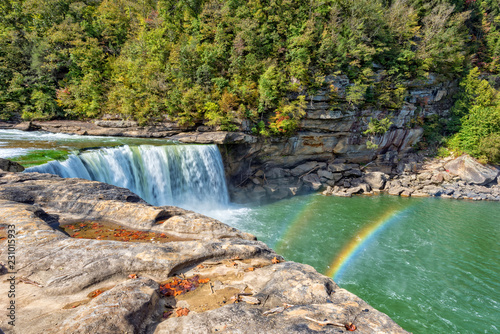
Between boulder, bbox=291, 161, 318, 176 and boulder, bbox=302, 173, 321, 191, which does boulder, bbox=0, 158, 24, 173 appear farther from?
boulder, bbox=302, 173, 321, 191

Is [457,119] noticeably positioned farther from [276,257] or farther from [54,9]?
[54,9]

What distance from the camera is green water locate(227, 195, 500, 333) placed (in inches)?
284

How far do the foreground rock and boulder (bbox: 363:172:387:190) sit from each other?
18.4 m

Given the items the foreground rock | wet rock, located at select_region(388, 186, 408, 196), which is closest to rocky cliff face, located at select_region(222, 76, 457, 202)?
wet rock, located at select_region(388, 186, 408, 196)

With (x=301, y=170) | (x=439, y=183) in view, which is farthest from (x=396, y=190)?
(x=301, y=170)

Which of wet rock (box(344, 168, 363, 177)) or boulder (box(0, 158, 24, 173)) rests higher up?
boulder (box(0, 158, 24, 173))

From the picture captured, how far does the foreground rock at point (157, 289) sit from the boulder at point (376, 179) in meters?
18.4

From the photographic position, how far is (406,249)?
1071 cm

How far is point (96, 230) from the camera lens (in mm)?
4750

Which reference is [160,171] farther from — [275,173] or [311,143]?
[311,143]

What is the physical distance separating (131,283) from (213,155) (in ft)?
43.3

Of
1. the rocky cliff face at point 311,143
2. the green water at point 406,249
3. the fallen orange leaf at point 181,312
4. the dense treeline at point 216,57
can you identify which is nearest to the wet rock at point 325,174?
the rocky cliff face at point 311,143

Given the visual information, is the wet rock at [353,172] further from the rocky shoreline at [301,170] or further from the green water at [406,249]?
the green water at [406,249]

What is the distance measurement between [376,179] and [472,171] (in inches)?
345
